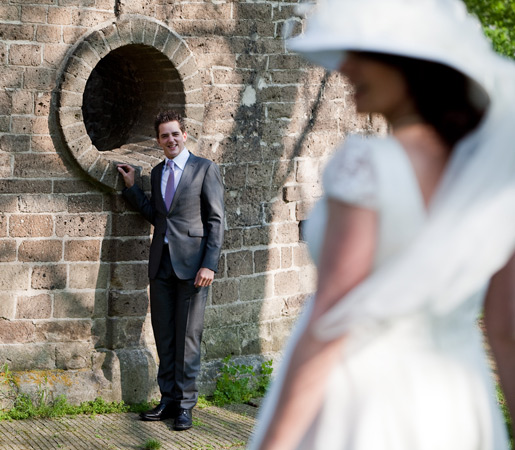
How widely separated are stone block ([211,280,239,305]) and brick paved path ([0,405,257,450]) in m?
0.94

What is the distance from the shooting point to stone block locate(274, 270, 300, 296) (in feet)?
24.3

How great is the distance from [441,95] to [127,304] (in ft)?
16.1

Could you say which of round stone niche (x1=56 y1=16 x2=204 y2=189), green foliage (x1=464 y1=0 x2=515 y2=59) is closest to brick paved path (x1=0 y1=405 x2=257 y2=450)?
round stone niche (x1=56 y1=16 x2=204 y2=189)

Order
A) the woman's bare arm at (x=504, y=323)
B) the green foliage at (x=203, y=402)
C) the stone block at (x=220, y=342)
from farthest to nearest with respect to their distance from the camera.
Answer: the stone block at (x=220, y=342), the green foliage at (x=203, y=402), the woman's bare arm at (x=504, y=323)

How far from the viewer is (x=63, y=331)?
6402mm

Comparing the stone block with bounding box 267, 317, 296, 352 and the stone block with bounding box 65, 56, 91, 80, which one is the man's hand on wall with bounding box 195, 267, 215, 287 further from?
the stone block with bounding box 65, 56, 91, 80

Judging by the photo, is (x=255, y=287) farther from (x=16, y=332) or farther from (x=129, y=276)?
(x=16, y=332)

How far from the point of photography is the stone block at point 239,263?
23.1ft

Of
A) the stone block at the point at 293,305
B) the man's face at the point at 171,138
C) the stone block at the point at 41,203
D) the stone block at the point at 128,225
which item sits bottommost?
the stone block at the point at 293,305

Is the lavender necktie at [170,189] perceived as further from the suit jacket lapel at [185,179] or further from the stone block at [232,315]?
the stone block at [232,315]

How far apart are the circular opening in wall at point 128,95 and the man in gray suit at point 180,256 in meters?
0.69

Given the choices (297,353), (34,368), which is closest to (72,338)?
(34,368)

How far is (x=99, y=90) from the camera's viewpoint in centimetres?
716

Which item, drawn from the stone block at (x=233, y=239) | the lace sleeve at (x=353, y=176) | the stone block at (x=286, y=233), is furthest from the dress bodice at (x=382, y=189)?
the stone block at (x=286, y=233)
